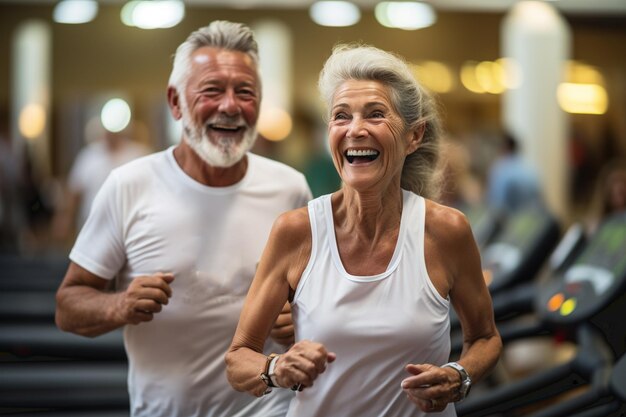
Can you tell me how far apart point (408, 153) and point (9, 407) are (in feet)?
9.23

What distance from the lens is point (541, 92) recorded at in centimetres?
1010

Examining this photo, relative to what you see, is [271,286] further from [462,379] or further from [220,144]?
[220,144]

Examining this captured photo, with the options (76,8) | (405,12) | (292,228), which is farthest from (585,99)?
(292,228)

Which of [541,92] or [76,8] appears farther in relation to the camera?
[76,8]

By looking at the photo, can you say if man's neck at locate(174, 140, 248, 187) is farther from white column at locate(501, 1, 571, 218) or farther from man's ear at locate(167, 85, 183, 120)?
white column at locate(501, 1, 571, 218)

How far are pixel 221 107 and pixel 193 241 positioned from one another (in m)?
0.32

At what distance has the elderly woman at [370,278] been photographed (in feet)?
6.63

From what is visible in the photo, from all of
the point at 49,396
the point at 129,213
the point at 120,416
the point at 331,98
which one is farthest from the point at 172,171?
the point at 49,396

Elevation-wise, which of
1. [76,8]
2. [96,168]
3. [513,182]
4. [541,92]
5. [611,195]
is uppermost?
[76,8]

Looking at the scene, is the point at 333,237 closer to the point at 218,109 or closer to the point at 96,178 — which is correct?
the point at 218,109

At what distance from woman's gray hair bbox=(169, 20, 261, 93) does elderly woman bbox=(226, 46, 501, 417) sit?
23.1 inches

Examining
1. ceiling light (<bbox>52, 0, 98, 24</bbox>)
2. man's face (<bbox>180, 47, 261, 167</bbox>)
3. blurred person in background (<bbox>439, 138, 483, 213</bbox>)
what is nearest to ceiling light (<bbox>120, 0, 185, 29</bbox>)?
ceiling light (<bbox>52, 0, 98, 24</bbox>)

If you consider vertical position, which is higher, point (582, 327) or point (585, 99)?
point (585, 99)

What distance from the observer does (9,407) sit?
14.6ft
